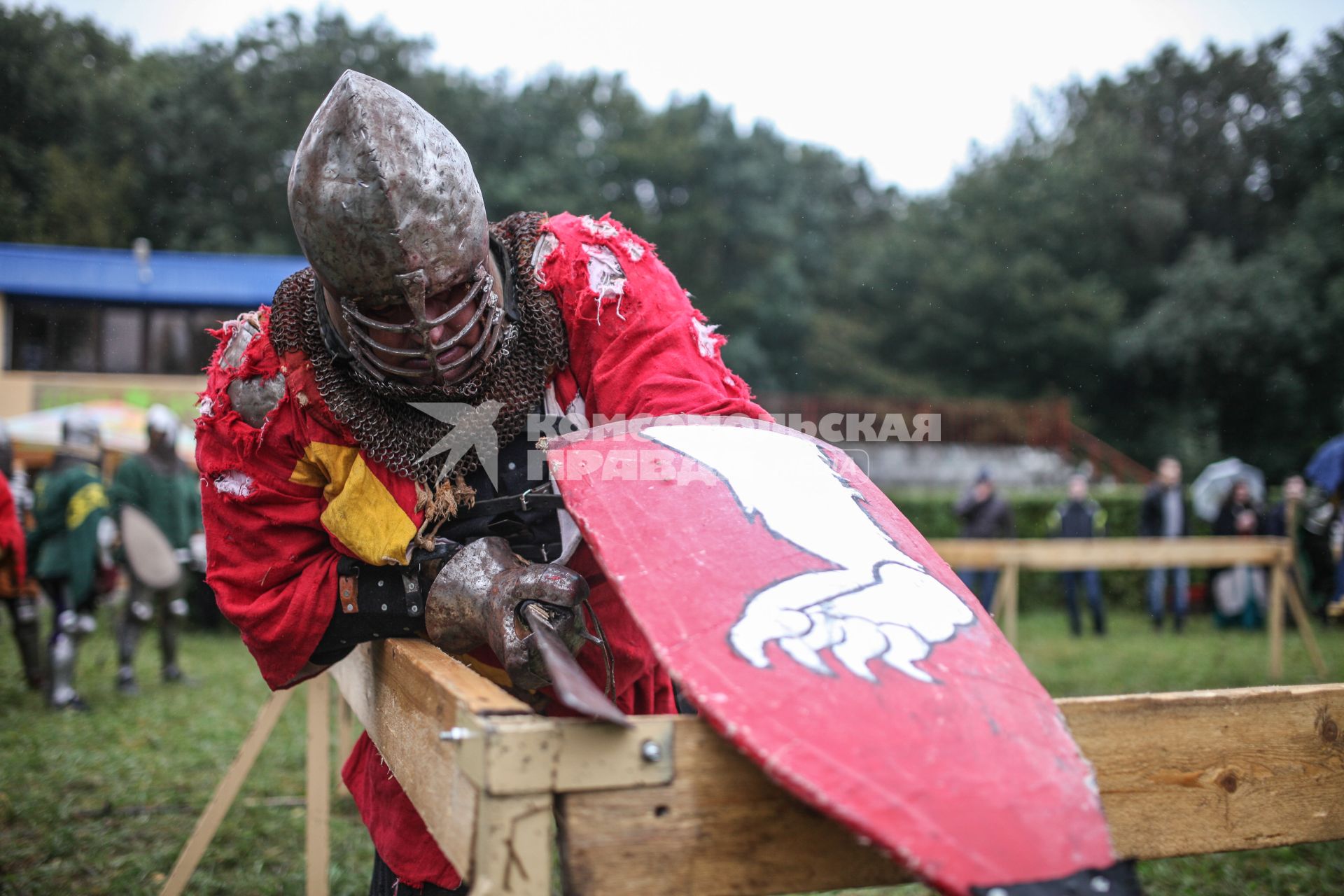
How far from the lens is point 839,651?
1268mm

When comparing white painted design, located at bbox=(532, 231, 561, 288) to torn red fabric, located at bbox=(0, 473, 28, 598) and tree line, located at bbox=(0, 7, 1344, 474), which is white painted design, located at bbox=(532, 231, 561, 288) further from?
tree line, located at bbox=(0, 7, 1344, 474)

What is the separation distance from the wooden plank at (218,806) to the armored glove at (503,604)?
1349 mm

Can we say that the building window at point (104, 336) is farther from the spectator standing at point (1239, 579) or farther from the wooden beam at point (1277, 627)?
the wooden beam at point (1277, 627)

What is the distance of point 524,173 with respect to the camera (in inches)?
1096

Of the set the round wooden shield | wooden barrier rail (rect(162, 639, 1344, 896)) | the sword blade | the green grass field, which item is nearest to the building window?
the green grass field

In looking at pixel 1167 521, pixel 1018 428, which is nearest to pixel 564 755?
pixel 1167 521

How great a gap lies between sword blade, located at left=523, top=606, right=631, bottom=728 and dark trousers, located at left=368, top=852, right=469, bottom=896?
0.74 meters

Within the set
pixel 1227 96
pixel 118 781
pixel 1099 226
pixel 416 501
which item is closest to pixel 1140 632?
pixel 118 781

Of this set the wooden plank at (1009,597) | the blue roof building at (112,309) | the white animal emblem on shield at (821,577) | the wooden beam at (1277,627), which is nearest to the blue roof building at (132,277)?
the blue roof building at (112,309)

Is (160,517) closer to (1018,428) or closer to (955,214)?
(1018,428)

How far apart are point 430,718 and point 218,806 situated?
1.94m

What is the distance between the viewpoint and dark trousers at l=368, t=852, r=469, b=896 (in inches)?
79.4

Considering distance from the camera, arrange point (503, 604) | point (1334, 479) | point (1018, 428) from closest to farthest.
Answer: point (503, 604), point (1334, 479), point (1018, 428)

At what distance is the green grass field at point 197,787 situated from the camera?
3.66 metres
